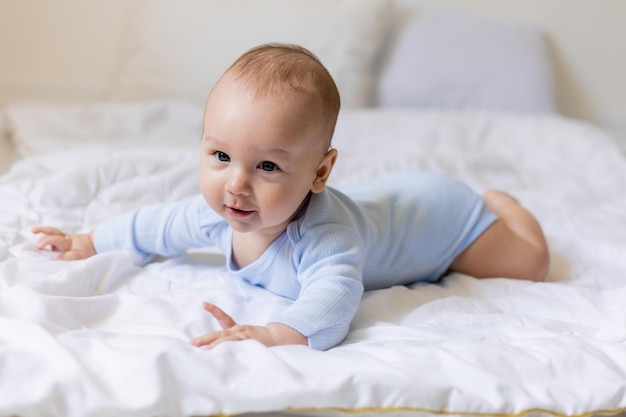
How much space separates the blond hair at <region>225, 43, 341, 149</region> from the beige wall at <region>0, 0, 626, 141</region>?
1.64 metres

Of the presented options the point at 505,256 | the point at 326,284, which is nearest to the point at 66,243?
the point at 326,284

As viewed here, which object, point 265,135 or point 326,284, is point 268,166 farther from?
point 326,284

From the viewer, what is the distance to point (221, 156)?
3.35 ft

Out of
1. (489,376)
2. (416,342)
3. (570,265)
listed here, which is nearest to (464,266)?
(570,265)

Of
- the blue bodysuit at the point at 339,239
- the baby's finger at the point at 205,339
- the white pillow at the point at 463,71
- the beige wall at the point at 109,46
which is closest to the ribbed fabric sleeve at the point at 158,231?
the blue bodysuit at the point at 339,239

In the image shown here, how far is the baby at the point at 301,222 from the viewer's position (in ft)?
3.26

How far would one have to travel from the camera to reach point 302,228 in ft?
3.61

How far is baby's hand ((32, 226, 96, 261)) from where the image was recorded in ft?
4.06

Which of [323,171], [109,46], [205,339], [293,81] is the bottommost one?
[109,46]

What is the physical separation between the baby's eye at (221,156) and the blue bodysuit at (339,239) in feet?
0.49

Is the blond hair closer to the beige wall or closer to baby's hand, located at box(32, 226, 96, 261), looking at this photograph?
baby's hand, located at box(32, 226, 96, 261)

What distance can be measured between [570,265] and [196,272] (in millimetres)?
703

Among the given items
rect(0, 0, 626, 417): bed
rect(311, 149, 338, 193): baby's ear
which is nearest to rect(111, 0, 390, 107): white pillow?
rect(0, 0, 626, 417): bed

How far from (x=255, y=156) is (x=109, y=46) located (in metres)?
1.77
